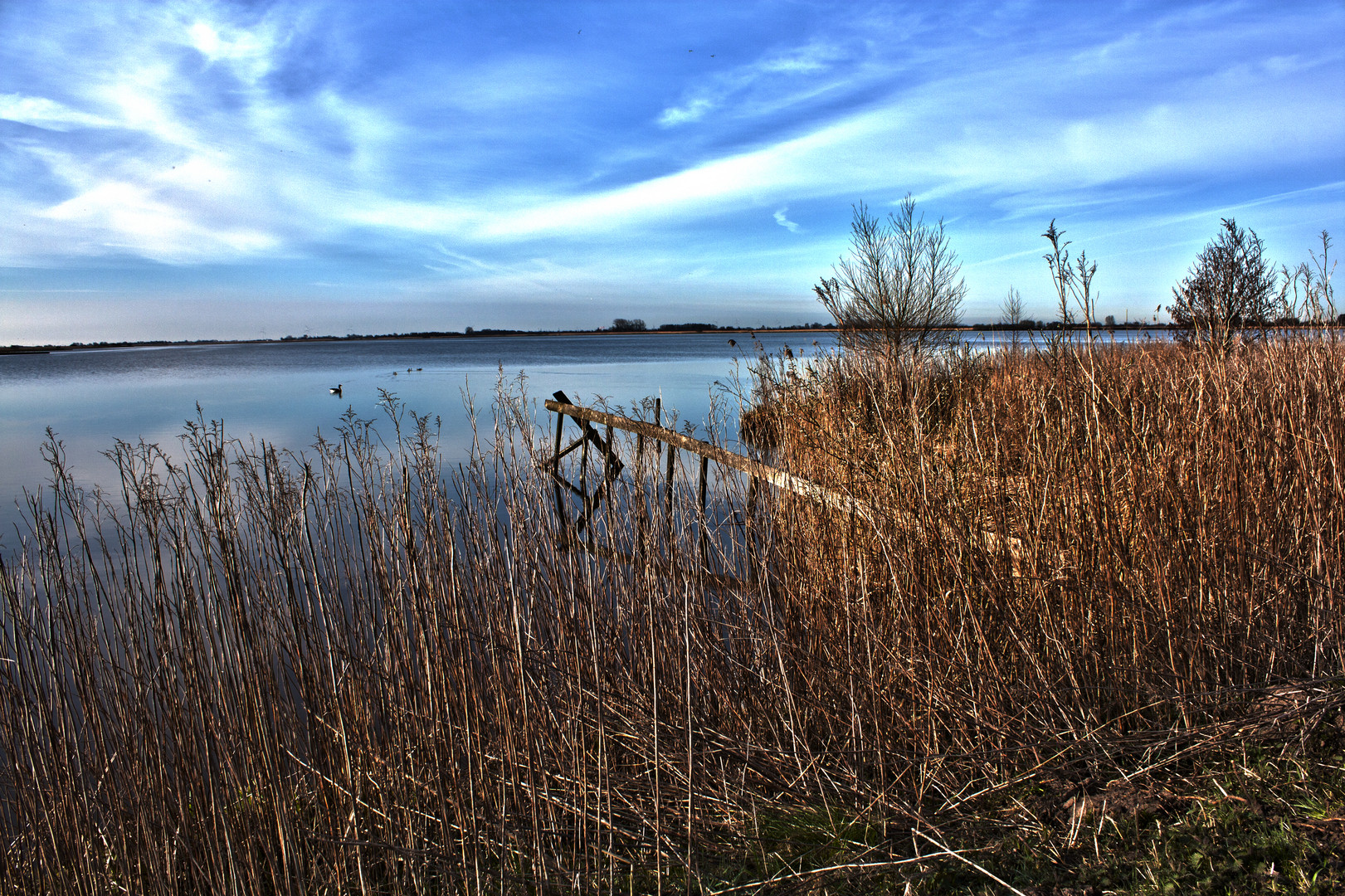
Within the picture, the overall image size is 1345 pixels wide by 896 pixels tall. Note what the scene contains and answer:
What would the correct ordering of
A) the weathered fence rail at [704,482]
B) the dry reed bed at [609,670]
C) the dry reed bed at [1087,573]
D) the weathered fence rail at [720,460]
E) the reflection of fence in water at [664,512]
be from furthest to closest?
the weathered fence rail at [720,460] < the reflection of fence in water at [664,512] < the weathered fence rail at [704,482] < the dry reed bed at [1087,573] < the dry reed bed at [609,670]

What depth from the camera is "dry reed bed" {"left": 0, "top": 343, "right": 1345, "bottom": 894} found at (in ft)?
8.20

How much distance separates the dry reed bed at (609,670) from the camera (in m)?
2.50

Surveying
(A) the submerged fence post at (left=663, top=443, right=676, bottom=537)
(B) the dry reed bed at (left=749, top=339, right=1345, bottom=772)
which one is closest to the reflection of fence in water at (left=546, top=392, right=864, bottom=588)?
(A) the submerged fence post at (left=663, top=443, right=676, bottom=537)

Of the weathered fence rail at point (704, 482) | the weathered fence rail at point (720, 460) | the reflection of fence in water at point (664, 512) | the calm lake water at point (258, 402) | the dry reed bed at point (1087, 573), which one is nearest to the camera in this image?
the dry reed bed at point (1087, 573)

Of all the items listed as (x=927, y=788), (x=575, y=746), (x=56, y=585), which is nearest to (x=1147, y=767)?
(x=927, y=788)

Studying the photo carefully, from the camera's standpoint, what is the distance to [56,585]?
2727mm

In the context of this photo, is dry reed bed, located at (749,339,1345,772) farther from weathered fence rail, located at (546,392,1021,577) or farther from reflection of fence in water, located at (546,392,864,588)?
reflection of fence in water, located at (546,392,864,588)

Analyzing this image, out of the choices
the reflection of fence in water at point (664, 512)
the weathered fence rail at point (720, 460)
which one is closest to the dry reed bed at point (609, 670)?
the reflection of fence in water at point (664, 512)

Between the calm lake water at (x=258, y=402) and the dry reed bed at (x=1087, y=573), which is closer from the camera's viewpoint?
the dry reed bed at (x=1087, y=573)

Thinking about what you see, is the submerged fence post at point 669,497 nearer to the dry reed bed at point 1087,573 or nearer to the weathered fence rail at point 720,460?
the weathered fence rail at point 720,460

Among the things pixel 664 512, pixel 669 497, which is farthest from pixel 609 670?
pixel 669 497

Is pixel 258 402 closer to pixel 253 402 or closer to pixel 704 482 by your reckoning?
pixel 253 402

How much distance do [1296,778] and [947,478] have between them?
143cm

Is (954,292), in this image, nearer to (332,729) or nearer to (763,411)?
(763,411)
